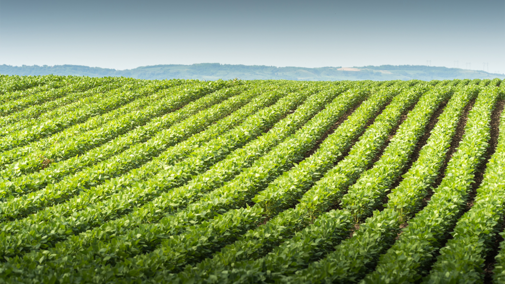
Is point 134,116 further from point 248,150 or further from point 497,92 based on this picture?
point 497,92

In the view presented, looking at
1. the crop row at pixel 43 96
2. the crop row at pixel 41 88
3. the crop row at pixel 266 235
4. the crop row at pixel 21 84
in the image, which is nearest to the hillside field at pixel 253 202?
the crop row at pixel 266 235

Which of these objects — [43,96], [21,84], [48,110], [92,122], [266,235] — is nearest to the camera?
[266,235]

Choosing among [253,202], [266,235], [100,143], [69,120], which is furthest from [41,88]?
[266,235]

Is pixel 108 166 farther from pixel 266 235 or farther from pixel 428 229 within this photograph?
pixel 428 229

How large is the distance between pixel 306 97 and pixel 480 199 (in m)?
16.9

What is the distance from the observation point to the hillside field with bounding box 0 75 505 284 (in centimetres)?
570

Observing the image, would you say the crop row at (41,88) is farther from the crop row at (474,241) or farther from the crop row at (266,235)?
the crop row at (474,241)

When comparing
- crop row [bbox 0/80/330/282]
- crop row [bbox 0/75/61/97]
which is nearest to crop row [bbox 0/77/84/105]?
crop row [bbox 0/75/61/97]

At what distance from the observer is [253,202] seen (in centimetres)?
970

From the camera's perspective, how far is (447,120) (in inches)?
648

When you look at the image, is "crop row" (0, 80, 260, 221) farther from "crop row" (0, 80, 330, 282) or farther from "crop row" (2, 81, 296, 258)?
"crop row" (0, 80, 330, 282)

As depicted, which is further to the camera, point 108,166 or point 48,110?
point 48,110

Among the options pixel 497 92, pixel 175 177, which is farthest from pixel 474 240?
pixel 497 92

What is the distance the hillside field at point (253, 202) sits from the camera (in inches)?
224
